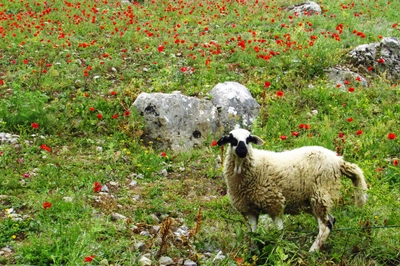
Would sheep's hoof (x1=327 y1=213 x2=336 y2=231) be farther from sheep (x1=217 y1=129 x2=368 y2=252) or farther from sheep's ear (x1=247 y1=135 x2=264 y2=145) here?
sheep's ear (x1=247 y1=135 x2=264 y2=145)

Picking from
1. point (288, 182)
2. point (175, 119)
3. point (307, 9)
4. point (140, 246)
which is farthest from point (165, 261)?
point (307, 9)

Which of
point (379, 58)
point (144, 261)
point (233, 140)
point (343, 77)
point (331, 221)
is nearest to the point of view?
point (144, 261)

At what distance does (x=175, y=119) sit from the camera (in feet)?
31.1

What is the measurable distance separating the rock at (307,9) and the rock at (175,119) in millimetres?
9088

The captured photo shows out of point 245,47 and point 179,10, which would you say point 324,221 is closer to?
point 245,47

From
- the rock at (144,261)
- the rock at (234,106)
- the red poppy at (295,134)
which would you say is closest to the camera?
the rock at (144,261)

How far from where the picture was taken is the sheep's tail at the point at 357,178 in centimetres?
559

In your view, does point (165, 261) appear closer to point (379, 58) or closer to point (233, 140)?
point (233, 140)

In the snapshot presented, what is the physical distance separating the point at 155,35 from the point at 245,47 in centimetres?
341

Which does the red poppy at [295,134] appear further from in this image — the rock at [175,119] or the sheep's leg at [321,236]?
the sheep's leg at [321,236]

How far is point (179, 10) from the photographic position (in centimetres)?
1739

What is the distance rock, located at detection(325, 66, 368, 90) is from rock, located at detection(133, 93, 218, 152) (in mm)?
3816

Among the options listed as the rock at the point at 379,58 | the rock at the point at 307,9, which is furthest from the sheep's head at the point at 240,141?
the rock at the point at 307,9

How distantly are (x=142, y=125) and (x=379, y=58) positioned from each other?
7.55 m
